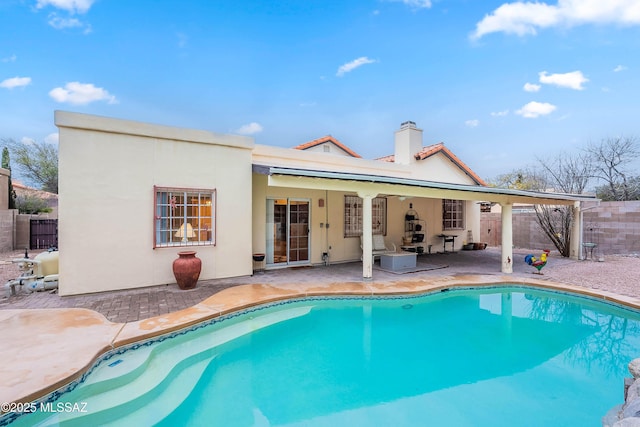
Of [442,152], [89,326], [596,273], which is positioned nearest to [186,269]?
[89,326]

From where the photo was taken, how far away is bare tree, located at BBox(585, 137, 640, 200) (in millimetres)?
17344

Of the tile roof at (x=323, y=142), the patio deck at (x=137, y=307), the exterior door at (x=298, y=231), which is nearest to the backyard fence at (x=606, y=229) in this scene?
the patio deck at (x=137, y=307)

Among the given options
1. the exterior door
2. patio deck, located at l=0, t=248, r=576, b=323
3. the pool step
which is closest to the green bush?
patio deck, located at l=0, t=248, r=576, b=323

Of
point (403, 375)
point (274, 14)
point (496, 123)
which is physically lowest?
point (403, 375)

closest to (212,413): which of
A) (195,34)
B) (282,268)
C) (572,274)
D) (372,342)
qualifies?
(372,342)

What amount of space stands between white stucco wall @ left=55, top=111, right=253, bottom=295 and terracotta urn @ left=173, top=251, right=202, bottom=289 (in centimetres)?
62

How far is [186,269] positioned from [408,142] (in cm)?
1064

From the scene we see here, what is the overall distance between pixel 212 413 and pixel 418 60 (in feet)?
53.9

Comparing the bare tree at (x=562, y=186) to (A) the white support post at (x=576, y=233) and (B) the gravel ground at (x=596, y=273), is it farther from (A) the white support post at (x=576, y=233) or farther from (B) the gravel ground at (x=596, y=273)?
(B) the gravel ground at (x=596, y=273)

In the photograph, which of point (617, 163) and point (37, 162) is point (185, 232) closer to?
point (617, 163)

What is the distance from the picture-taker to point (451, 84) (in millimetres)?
16625

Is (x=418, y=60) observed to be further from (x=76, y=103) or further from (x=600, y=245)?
(x=76, y=103)

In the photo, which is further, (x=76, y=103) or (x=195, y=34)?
(x=76, y=103)

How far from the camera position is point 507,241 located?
32.2ft
